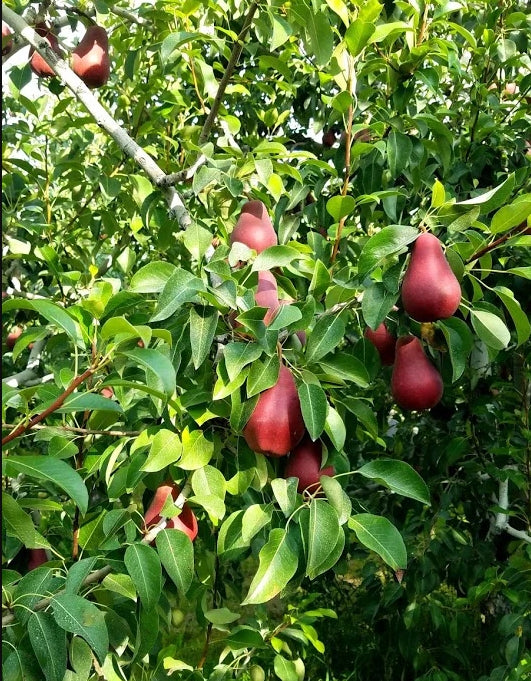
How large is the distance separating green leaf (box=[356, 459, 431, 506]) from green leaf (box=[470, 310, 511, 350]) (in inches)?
7.1

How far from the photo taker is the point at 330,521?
0.83m

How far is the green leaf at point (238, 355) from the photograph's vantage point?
862mm

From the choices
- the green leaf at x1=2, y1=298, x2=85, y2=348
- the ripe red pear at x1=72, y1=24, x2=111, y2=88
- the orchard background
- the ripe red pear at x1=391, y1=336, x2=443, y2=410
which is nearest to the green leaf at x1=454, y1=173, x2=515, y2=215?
the orchard background

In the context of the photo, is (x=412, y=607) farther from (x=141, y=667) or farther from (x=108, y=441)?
(x=108, y=441)

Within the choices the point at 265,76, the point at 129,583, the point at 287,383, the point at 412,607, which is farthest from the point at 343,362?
the point at 265,76

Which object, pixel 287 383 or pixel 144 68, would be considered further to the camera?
pixel 144 68

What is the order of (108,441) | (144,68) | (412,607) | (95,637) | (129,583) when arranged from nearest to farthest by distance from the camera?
1. (95,637)
2. (129,583)
3. (108,441)
4. (412,607)
5. (144,68)

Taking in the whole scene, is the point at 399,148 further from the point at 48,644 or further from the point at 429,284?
the point at 48,644

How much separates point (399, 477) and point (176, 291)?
0.34 metres

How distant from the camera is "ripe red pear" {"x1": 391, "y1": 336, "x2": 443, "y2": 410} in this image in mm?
1078

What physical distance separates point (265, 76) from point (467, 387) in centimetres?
107

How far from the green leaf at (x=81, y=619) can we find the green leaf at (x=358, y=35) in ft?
2.64

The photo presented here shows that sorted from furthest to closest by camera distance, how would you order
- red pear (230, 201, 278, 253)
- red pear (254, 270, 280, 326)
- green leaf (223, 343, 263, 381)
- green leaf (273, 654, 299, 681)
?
green leaf (273, 654, 299, 681), red pear (230, 201, 278, 253), red pear (254, 270, 280, 326), green leaf (223, 343, 263, 381)

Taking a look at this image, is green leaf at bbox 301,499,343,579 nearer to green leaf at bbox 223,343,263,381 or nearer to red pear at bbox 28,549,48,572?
green leaf at bbox 223,343,263,381
